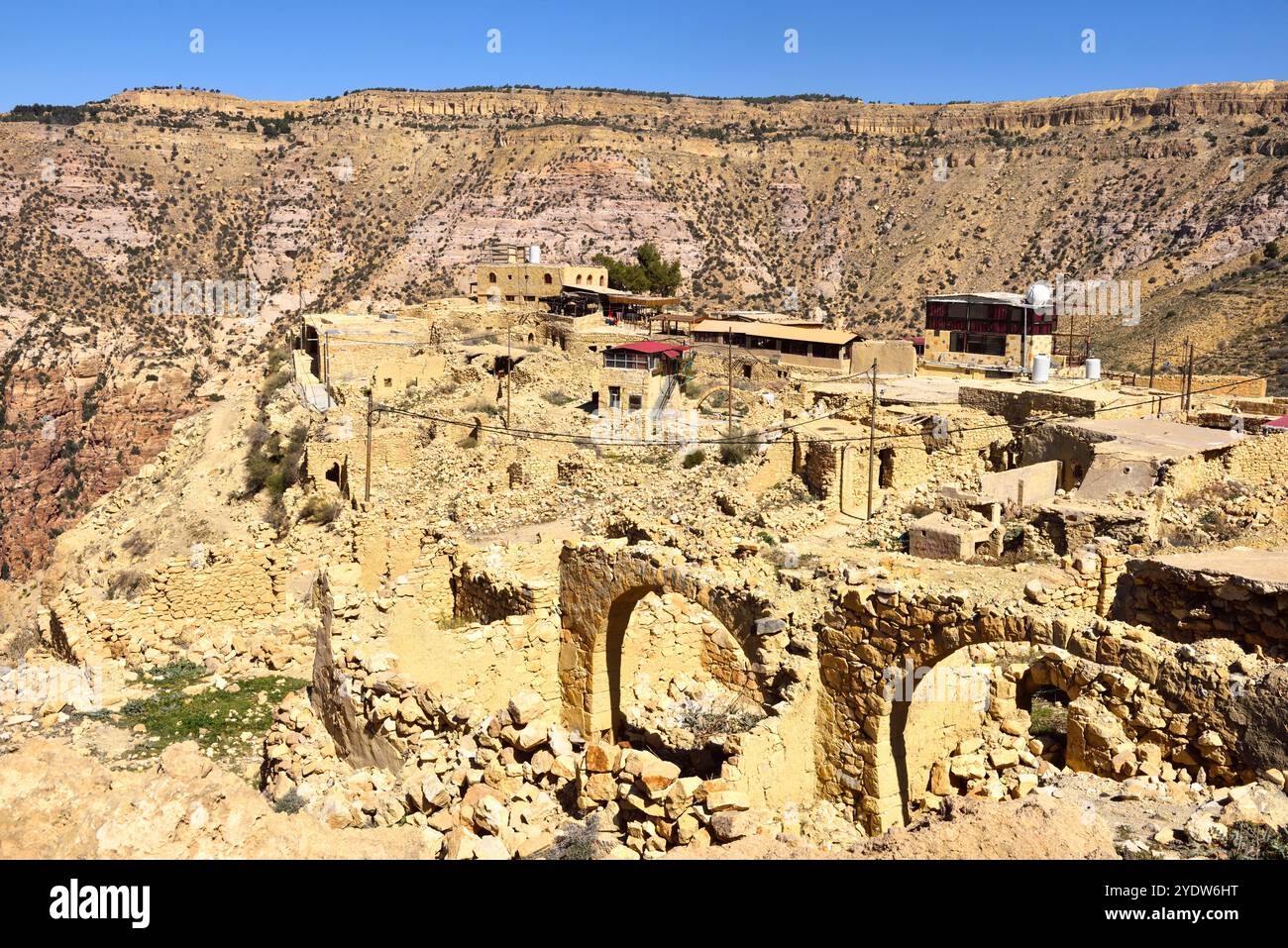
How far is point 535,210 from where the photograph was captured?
8319 centimetres

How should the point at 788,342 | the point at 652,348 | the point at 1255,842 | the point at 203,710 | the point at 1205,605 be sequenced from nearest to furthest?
the point at 1255,842 → the point at 1205,605 → the point at 203,710 → the point at 652,348 → the point at 788,342

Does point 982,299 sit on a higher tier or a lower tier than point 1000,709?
higher

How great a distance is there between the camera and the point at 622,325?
45094 millimetres

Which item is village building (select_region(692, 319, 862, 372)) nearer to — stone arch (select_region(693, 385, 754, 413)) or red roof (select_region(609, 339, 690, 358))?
red roof (select_region(609, 339, 690, 358))

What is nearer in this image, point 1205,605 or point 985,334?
point 1205,605

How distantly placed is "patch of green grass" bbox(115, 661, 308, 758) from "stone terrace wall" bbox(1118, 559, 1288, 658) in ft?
24.7

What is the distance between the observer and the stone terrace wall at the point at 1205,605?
7410 mm

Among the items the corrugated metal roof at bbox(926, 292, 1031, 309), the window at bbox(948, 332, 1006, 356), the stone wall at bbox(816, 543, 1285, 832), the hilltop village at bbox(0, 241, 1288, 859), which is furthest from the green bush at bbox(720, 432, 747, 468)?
the corrugated metal roof at bbox(926, 292, 1031, 309)

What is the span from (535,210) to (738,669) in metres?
78.1

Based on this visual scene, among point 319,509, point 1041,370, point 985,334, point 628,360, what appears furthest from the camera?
point 985,334

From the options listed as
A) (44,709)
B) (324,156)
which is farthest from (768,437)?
(324,156)

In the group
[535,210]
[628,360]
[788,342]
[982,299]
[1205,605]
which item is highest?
[535,210]

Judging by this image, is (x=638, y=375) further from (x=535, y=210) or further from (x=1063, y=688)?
(x=535, y=210)

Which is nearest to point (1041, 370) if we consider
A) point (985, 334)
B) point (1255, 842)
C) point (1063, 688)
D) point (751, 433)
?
point (751, 433)
